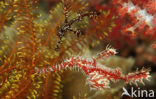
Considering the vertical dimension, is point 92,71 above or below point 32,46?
below

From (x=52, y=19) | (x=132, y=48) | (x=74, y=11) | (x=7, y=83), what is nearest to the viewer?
(x=7, y=83)

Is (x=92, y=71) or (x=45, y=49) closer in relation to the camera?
(x=92, y=71)

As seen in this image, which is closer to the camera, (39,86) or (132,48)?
(39,86)

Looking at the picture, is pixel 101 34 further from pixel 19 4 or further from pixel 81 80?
pixel 19 4

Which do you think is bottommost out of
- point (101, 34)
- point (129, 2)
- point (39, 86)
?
point (39, 86)

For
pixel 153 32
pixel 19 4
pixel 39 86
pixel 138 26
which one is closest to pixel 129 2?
pixel 138 26

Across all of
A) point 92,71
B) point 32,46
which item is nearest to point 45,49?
point 32,46

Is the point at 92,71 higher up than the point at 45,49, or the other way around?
the point at 45,49

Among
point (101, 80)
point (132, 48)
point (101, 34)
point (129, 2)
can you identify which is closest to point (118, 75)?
point (101, 80)

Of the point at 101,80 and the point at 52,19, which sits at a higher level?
the point at 52,19

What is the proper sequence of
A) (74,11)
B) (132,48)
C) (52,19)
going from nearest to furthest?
(74,11), (52,19), (132,48)

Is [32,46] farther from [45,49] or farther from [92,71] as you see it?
[92,71]
